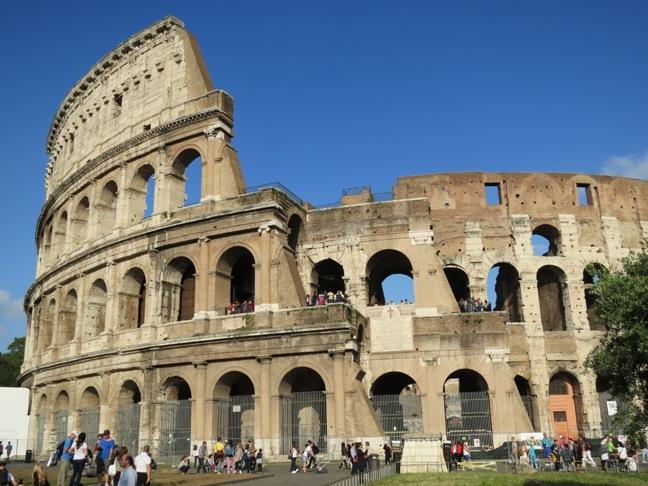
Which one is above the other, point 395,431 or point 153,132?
point 153,132

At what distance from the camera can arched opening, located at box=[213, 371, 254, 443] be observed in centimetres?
2056

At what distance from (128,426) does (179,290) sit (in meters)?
5.18

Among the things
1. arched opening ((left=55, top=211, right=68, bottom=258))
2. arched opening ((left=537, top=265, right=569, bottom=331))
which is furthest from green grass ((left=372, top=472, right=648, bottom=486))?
→ arched opening ((left=55, top=211, right=68, bottom=258))

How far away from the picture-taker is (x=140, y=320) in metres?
24.9

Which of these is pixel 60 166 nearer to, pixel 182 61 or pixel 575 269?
pixel 182 61

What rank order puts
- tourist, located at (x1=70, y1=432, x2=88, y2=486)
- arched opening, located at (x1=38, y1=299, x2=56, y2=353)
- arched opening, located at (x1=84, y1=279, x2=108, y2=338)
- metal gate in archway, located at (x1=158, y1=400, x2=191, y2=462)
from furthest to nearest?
1. arched opening, located at (x1=38, y1=299, x2=56, y2=353)
2. arched opening, located at (x1=84, y1=279, x2=108, y2=338)
3. metal gate in archway, located at (x1=158, y1=400, x2=191, y2=462)
4. tourist, located at (x1=70, y1=432, x2=88, y2=486)

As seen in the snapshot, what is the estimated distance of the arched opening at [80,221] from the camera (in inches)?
1106

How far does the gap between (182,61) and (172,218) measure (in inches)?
271

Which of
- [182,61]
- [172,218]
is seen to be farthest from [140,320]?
[182,61]

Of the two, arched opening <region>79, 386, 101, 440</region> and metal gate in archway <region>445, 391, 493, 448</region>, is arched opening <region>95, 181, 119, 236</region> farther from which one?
metal gate in archway <region>445, 391, 493, 448</region>

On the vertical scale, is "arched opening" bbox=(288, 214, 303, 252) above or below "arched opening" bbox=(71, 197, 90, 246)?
below

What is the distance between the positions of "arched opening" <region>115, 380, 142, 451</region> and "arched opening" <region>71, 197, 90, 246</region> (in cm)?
826

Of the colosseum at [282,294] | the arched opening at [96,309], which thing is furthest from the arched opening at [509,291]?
the arched opening at [96,309]

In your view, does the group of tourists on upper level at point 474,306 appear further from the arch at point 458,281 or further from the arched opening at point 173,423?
the arched opening at point 173,423
